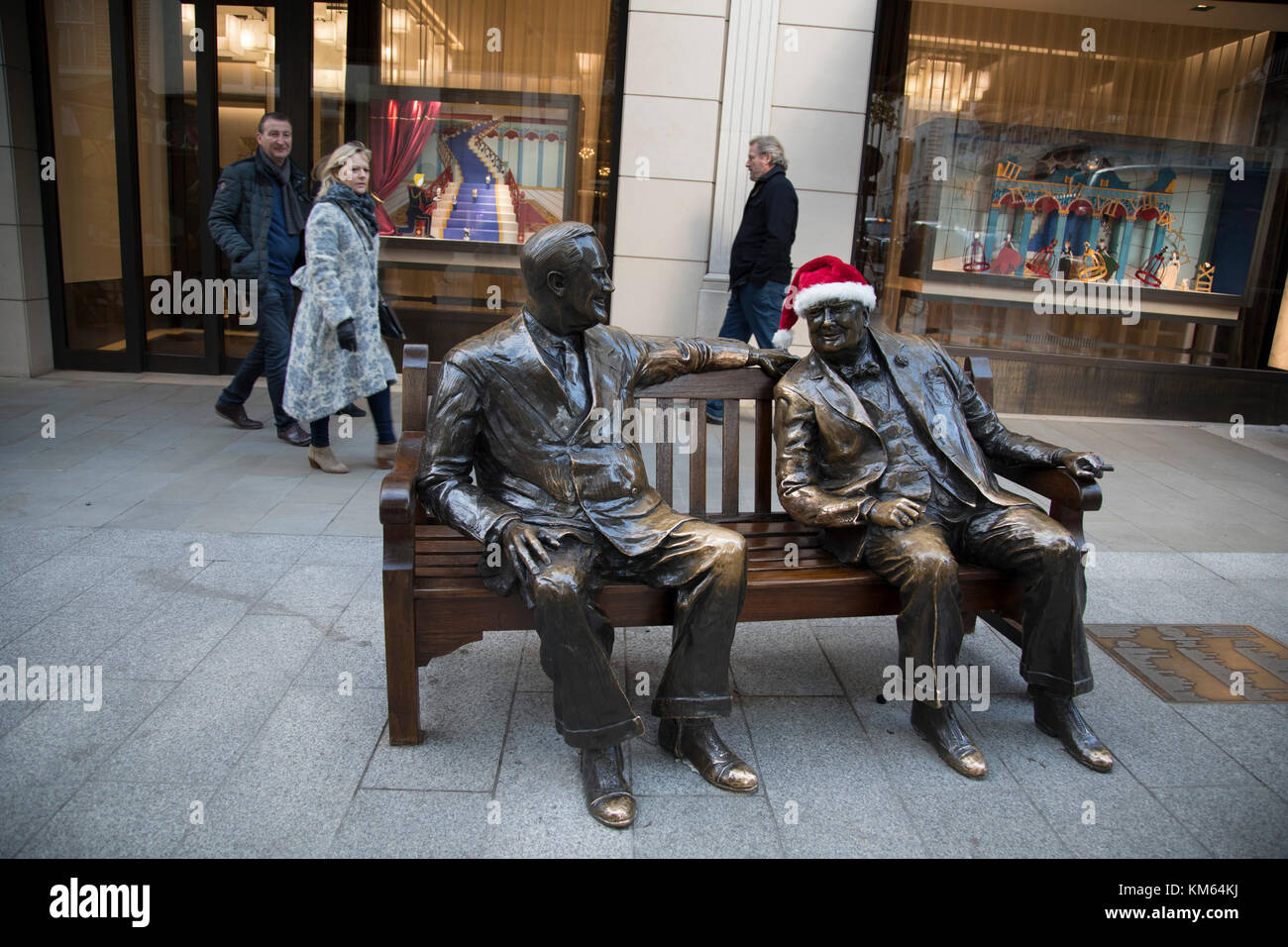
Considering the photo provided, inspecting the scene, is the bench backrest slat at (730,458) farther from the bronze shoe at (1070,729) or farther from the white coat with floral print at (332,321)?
the white coat with floral print at (332,321)

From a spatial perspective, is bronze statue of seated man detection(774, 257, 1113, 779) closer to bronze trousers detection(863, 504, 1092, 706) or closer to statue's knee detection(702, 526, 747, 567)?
bronze trousers detection(863, 504, 1092, 706)

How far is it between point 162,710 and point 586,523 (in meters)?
1.50

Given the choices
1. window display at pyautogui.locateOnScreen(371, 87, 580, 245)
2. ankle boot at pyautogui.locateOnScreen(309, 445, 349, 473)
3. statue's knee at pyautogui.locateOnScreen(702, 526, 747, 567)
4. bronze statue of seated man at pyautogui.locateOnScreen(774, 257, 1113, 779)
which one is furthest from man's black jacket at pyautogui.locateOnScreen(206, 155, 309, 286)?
statue's knee at pyautogui.locateOnScreen(702, 526, 747, 567)

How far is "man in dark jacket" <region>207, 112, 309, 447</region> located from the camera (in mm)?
6008

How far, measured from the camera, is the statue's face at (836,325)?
3.31 metres

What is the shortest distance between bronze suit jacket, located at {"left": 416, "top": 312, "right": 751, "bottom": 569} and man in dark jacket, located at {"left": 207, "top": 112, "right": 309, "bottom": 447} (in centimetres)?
362

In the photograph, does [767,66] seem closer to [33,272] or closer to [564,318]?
[564,318]

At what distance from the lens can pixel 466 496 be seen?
2877mm

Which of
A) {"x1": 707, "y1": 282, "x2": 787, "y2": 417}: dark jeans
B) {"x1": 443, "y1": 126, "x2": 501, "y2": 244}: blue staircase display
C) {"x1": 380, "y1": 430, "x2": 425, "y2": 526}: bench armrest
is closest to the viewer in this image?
{"x1": 380, "y1": 430, "x2": 425, "y2": 526}: bench armrest

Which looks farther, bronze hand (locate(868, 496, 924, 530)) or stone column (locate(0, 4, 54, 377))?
stone column (locate(0, 4, 54, 377))

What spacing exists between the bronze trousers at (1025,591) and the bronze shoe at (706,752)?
641 millimetres

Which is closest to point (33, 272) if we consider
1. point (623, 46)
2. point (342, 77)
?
point (342, 77)

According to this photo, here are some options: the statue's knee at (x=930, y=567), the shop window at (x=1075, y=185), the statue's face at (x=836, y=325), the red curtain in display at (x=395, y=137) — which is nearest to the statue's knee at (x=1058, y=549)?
the statue's knee at (x=930, y=567)

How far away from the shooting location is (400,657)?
285cm
